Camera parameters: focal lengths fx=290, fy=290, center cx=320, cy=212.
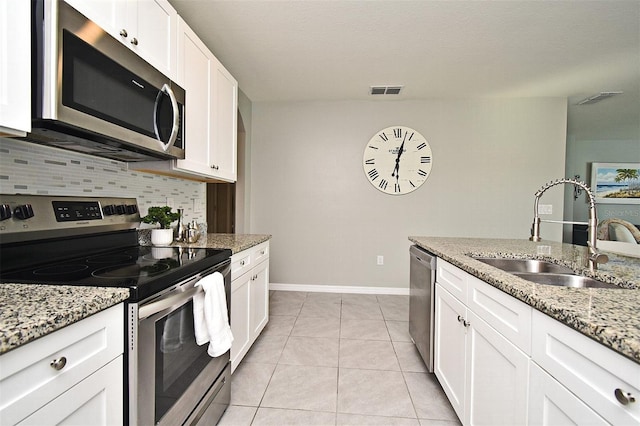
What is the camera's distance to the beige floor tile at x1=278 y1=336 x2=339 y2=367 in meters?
2.08

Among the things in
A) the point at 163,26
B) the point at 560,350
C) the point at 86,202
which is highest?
the point at 163,26

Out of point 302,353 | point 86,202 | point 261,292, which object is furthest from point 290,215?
point 86,202

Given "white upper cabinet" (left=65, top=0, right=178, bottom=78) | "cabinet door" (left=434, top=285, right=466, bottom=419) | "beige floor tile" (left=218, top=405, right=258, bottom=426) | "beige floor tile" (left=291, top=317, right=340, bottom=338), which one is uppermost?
"white upper cabinet" (left=65, top=0, right=178, bottom=78)

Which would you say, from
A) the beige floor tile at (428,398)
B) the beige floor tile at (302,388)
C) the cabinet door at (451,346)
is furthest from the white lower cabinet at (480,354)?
the beige floor tile at (302,388)

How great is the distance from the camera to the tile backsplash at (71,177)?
1.15 m

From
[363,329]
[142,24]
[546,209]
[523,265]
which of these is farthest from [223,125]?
[546,209]

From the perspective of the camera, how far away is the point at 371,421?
1.53m

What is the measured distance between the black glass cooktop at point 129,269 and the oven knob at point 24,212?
0.20 m

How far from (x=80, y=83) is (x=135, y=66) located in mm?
339

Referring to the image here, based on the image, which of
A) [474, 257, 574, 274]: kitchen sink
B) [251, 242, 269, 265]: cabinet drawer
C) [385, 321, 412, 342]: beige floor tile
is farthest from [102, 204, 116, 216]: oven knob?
[385, 321, 412, 342]: beige floor tile

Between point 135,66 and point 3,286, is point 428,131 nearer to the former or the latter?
point 135,66

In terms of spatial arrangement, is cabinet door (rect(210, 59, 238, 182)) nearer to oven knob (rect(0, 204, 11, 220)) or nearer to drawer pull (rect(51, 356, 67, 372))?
oven knob (rect(0, 204, 11, 220))

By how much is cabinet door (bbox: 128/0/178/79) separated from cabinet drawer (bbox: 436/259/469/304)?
188 cm

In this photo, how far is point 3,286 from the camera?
0.86 meters
